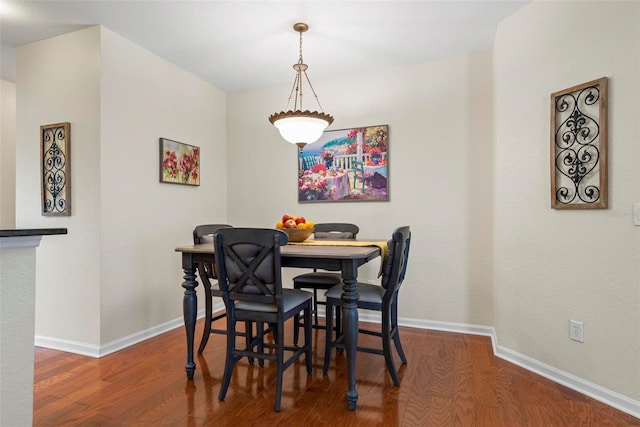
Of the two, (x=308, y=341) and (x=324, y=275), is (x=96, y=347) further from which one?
(x=324, y=275)

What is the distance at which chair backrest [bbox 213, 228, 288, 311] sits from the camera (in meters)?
1.95

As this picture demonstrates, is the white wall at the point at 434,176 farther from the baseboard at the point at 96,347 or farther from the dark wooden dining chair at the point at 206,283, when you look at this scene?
the baseboard at the point at 96,347

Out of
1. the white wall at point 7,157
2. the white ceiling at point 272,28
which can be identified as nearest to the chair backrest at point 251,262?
the white ceiling at point 272,28

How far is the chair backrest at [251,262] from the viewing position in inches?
76.7

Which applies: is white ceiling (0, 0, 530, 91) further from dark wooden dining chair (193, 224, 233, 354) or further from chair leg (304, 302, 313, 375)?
chair leg (304, 302, 313, 375)

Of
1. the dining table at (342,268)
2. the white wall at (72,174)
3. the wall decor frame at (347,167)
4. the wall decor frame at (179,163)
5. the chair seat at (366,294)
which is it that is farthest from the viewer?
the wall decor frame at (347,167)

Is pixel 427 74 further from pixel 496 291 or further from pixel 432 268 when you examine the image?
pixel 496 291

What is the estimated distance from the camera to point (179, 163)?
3.59 metres

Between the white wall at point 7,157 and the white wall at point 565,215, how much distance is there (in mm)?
4606

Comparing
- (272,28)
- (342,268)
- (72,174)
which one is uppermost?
(272,28)

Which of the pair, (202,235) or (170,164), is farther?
(170,164)

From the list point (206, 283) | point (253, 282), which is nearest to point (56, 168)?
point (206, 283)

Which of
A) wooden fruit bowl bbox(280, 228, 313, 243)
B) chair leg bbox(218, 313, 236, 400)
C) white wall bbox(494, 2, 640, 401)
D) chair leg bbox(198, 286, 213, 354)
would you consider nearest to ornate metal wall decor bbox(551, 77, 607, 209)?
white wall bbox(494, 2, 640, 401)

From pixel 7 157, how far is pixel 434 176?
4405 mm
